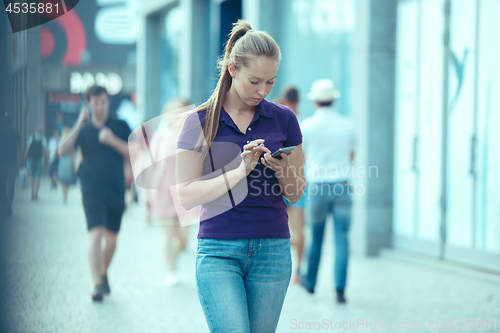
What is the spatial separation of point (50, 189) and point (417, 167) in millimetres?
4658

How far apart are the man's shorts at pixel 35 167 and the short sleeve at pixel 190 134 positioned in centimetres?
146

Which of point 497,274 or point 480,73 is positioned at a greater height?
point 480,73

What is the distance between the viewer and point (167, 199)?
5902mm

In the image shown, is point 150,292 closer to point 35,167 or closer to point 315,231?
point 315,231

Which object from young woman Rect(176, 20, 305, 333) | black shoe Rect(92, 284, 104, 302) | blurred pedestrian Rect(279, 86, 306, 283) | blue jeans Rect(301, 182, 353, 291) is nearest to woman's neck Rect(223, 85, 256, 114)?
young woman Rect(176, 20, 305, 333)

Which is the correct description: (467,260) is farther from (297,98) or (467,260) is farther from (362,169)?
(297,98)

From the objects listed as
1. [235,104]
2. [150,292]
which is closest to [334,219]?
[150,292]

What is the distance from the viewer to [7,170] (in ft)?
10.0

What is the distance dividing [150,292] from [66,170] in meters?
1.69

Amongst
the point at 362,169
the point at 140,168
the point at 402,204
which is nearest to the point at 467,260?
the point at 402,204

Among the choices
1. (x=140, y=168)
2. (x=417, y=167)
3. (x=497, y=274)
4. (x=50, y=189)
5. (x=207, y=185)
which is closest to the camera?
(x=207, y=185)

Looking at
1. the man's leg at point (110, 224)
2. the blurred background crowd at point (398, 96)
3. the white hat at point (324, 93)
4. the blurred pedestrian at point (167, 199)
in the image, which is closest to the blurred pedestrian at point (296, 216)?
the blurred background crowd at point (398, 96)

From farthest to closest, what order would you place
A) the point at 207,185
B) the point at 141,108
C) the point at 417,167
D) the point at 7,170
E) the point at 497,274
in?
the point at 141,108
the point at 417,167
the point at 497,274
the point at 7,170
the point at 207,185

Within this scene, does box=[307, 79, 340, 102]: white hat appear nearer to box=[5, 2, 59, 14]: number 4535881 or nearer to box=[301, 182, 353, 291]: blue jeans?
box=[301, 182, 353, 291]: blue jeans
